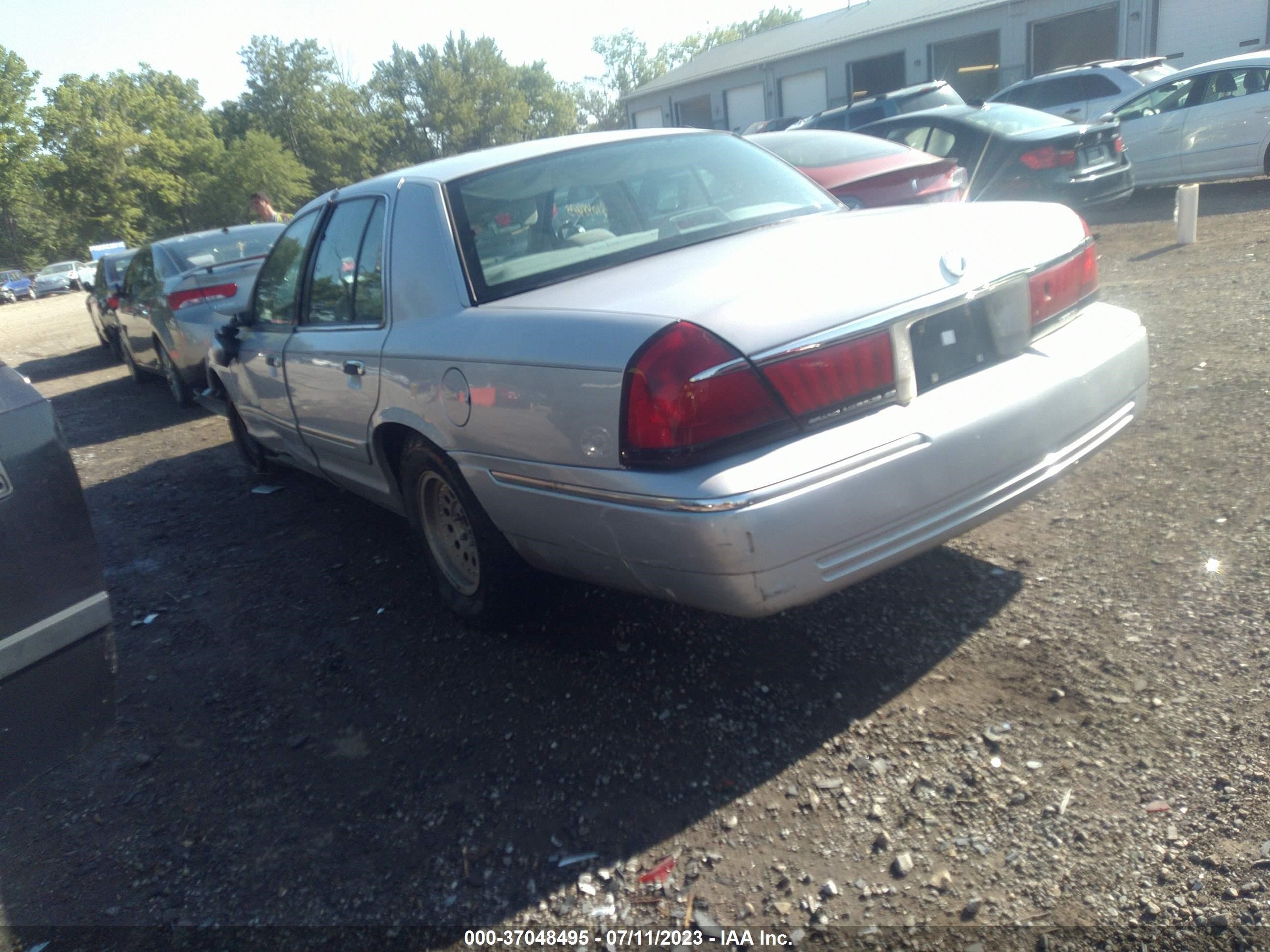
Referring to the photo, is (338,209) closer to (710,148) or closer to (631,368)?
(710,148)

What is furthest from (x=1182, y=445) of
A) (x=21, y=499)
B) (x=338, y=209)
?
(x=21, y=499)

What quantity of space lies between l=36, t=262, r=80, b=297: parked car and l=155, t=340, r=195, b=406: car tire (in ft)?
138

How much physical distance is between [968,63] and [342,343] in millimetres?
30459

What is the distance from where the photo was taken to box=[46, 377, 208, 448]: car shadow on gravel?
9.21 metres

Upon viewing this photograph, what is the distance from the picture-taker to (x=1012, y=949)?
214 cm

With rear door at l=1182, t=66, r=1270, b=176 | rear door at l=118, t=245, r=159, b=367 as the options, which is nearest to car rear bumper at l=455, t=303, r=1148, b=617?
rear door at l=118, t=245, r=159, b=367

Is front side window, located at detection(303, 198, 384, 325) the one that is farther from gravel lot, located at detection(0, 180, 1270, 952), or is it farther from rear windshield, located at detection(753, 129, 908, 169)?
rear windshield, located at detection(753, 129, 908, 169)

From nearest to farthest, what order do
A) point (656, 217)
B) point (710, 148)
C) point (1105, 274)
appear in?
point (656, 217)
point (710, 148)
point (1105, 274)

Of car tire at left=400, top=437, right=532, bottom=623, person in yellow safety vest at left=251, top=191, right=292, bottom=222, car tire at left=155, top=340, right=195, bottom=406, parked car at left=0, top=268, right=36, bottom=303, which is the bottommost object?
parked car at left=0, top=268, right=36, bottom=303

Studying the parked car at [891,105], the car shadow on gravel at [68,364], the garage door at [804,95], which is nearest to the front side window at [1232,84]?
the parked car at [891,105]

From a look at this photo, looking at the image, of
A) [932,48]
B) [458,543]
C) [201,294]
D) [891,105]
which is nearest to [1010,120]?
[891,105]

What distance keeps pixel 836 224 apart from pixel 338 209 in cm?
225

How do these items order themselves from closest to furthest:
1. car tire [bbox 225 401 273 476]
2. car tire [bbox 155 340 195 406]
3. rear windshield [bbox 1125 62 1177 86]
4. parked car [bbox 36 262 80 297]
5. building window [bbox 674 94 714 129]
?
car tire [bbox 225 401 273 476] → car tire [bbox 155 340 195 406] → rear windshield [bbox 1125 62 1177 86] → building window [bbox 674 94 714 129] → parked car [bbox 36 262 80 297]

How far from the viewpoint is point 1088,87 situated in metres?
15.4
